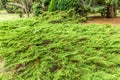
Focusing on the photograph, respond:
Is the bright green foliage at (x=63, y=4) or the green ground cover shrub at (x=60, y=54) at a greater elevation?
the bright green foliage at (x=63, y=4)

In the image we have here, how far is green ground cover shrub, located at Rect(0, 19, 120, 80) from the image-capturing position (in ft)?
11.9

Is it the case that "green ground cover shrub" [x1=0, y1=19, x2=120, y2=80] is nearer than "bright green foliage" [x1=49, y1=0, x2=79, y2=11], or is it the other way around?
"green ground cover shrub" [x1=0, y1=19, x2=120, y2=80]

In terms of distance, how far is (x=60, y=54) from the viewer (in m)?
4.05

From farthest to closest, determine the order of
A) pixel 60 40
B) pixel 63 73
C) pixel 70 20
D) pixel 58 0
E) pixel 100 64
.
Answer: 1. pixel 58 0
2. pixel 70 20
3. pixel 60 40
4. pixel 100 64
5. pixel 63 73

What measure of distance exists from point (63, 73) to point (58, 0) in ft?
14.2

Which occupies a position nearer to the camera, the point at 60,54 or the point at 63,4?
the point at 60,54

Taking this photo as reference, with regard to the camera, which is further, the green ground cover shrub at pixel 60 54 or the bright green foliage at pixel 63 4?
the bright green foliage at pixel 63 4

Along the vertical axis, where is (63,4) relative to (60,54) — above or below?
above

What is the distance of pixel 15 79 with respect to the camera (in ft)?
12.1

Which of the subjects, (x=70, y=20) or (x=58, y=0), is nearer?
(x=70, y=20)

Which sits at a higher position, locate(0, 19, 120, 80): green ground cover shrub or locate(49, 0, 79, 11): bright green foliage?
locate(49, 0, 79, 11): bright green foliage

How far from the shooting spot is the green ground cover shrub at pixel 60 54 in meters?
3.64

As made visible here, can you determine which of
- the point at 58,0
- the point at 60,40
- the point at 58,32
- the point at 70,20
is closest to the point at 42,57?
the point at 60,40

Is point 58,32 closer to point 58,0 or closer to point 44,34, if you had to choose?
point 44,34
